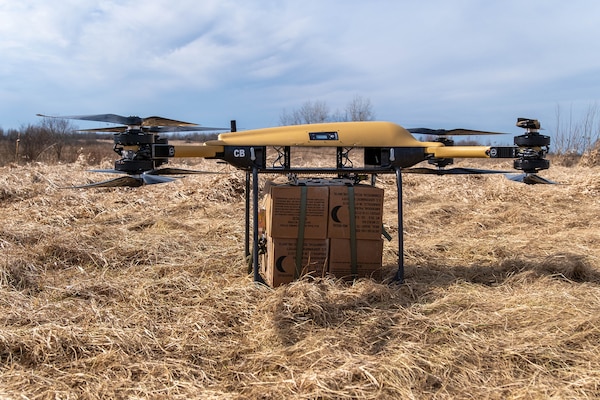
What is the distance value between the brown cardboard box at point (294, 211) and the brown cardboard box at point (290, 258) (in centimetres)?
7

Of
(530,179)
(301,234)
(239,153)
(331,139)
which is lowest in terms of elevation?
(301,234)

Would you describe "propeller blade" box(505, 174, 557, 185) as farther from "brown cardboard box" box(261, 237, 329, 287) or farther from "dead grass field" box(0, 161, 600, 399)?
"brown cardboard box" box(261, 237, 329, 287)

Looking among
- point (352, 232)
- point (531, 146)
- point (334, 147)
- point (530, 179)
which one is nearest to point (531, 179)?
→ point (530, 179)

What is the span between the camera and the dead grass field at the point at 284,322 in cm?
287

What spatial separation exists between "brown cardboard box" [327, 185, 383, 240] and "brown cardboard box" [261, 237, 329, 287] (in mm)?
183

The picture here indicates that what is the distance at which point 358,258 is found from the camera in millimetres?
4590

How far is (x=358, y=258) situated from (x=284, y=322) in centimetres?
122

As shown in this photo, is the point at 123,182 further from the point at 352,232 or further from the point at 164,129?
the point at 352,232

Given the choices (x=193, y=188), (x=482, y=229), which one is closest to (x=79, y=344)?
(x=482, y=229)

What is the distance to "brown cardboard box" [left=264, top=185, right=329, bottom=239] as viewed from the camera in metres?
4.42

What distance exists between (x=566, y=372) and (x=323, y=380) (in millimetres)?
1525

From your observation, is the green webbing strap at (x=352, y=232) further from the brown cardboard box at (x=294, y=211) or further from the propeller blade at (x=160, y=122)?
the propeller blade at (x=160, y=122)

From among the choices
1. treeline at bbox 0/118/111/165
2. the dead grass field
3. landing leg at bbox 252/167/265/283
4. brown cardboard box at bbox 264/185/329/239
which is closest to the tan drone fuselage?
landing leg at bbox 252/167/265/283

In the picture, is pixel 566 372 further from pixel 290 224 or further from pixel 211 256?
pixel 211 256
